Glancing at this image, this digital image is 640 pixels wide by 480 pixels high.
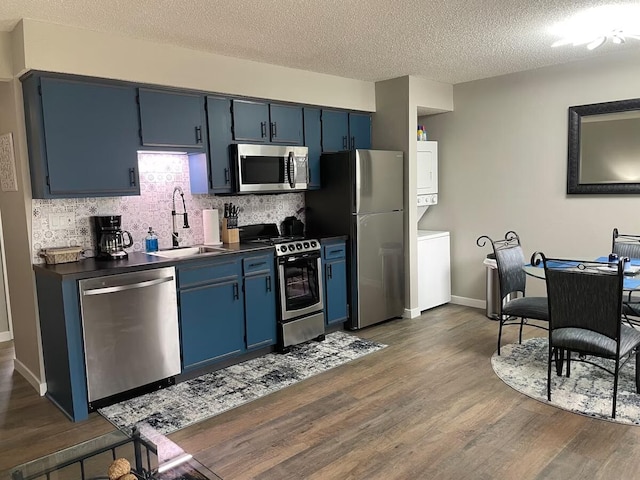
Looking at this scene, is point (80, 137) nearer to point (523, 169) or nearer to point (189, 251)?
point (189, 251)

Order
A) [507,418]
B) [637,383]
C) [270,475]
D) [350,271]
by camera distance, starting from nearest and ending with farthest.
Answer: [270,475] → [507,418] → [637,383] → [350,271]

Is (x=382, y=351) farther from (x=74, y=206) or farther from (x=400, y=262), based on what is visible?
(x=74, y=206)

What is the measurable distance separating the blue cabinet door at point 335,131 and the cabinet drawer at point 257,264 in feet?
4.69

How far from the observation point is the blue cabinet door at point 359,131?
5.18 metres

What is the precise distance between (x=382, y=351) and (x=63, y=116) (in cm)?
300

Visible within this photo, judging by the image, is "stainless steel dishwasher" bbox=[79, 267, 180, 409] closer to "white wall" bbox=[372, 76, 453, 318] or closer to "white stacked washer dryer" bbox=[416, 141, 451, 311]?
"white wall" bbox=[372, 76, 453, 318]

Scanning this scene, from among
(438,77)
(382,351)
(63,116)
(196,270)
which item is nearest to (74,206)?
(63,116)

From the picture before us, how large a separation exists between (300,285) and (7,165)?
2.43 meters

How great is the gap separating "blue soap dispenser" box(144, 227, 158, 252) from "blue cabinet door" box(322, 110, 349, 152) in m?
1.88

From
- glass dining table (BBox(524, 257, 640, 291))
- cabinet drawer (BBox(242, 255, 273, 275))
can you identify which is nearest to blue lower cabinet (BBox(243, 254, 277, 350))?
cabinet drawer (BBox(242, 255, 273, 275))

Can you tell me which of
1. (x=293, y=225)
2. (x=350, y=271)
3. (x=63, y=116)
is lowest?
(x=350, y=271)

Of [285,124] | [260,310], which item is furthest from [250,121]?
[260,310]

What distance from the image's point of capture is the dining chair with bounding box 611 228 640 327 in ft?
12.1

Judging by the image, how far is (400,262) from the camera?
512cm
